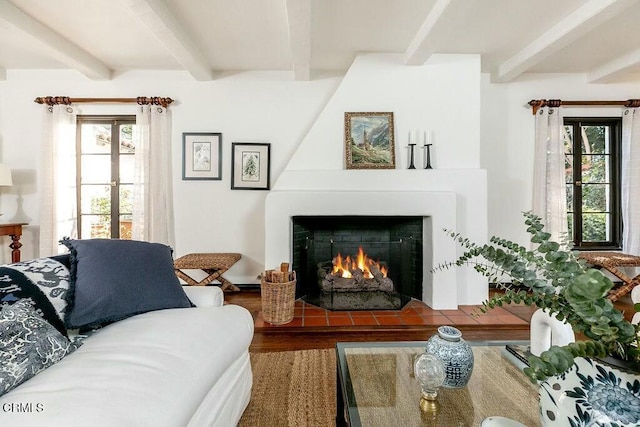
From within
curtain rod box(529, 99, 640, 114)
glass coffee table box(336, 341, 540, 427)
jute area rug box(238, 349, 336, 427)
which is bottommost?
jute area rug box(238, 349, 336, 427)

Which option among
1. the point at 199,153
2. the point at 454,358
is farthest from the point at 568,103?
the point at 199,153

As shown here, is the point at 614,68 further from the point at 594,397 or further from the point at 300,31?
the point at 594,397

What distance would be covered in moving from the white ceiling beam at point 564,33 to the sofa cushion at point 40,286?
11.2 ft

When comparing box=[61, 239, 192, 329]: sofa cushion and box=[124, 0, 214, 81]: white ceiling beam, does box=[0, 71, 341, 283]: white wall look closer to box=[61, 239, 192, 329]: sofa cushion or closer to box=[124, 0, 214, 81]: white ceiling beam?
box=[124, 0, 214, 81]: white ceiling beam

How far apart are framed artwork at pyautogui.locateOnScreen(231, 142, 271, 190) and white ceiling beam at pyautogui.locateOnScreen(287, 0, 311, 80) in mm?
908

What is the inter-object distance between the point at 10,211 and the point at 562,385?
4.73m

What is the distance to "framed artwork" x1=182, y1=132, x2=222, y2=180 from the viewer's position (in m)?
3.42

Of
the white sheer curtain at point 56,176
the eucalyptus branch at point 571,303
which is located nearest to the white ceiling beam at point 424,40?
the eucalyptus branch at point 571,303

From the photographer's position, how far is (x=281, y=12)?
235 centimetres

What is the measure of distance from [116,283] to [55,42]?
2568 mm

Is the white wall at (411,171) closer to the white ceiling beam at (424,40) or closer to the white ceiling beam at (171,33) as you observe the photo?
the white ceiling beam at (424,40)

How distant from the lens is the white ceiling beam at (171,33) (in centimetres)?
209

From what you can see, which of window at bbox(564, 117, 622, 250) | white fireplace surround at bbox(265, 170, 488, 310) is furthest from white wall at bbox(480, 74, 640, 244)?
white fireplace surround at bbox(265, 170, 488, 310)

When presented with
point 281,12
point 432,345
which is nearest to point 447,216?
point 432,345
